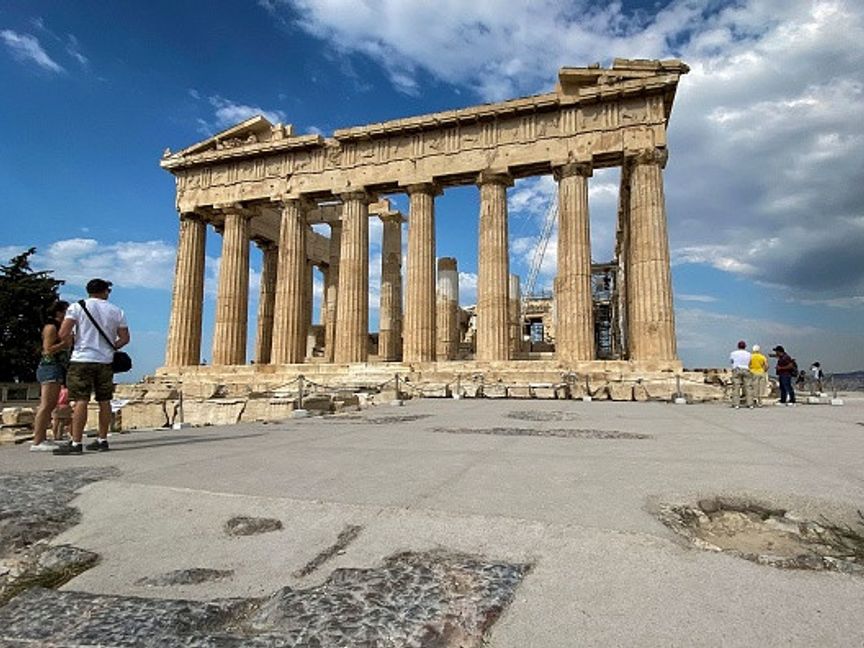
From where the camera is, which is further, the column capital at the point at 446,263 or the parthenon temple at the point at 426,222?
the column capital at the point at 446,263

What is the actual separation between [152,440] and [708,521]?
21.4ft

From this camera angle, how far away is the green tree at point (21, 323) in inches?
1361

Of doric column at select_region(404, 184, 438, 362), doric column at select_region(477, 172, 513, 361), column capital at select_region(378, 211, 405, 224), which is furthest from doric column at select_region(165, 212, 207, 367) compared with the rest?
doric column at select_region(477, 172, 513, 361)


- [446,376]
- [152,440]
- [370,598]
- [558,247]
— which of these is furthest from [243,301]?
[370,598]

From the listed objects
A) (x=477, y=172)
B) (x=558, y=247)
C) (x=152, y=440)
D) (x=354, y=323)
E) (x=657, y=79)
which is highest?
(x=657, y=79)

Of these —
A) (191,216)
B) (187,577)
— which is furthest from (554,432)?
(191,216)

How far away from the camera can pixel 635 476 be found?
12.1 ft

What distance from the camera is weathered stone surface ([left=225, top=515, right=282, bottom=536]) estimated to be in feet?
8.74

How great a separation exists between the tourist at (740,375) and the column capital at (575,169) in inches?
390

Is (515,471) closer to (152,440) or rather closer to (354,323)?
(152,440)

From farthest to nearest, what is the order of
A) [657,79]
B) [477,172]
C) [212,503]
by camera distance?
[477,172]
[657,79]
[212,503]

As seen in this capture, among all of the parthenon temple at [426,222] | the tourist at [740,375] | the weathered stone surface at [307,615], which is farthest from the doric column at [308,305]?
the weathered stone surface at [307,615]

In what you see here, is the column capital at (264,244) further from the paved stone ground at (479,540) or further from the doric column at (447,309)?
the paved stone ground at (479,540)

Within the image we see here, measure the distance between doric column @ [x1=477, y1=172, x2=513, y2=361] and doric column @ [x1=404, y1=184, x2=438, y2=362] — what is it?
202 centimetres
